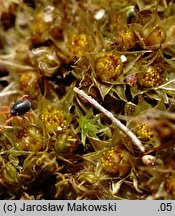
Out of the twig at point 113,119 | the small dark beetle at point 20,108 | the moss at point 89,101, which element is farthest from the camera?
the small dark beetle at point 20,108

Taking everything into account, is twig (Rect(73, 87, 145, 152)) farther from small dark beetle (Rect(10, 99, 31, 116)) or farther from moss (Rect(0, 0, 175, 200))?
small dark beetle (Rect(10, 99, 31, 116))

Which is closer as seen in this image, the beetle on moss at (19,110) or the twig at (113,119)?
the twig at (113,119)

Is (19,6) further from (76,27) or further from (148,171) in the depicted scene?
(148,171)

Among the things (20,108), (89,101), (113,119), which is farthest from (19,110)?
(113,119)

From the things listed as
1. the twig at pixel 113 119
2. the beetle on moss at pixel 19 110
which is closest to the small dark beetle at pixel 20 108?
the beetle on moss at pixel 19 110

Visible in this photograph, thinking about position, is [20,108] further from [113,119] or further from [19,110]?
[113,119]

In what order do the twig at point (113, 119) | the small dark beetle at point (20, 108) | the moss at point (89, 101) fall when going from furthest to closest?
1. the small dark beetle at point (20, 108)
2. the moss at point (89, 101)
3. the twig at point (113, 119)

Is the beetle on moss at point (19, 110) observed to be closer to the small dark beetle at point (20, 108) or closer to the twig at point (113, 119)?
the small dark beetle at point (20, 108)

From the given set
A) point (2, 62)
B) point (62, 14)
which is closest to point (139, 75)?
point (62, 14)

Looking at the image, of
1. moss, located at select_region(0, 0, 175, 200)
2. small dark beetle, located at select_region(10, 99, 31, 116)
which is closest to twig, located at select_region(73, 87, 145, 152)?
moss, located at select_region(0, 0, 175, 200)
